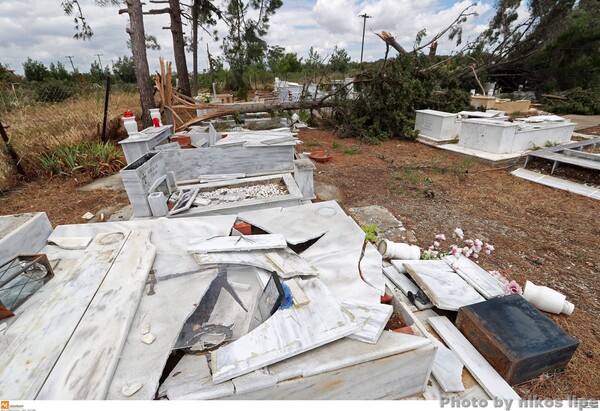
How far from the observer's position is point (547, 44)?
39.7 feet

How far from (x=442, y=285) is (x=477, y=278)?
1.46 ft

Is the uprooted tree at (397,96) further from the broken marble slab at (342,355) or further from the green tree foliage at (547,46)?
the broken marble slab at (342,355)

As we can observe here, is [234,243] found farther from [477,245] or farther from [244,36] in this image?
[244,36]

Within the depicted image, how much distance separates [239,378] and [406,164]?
6390mm

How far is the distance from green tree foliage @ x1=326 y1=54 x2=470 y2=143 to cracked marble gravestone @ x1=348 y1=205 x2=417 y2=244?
486 cm

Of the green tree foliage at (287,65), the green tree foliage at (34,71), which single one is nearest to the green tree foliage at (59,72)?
the green tree foliage at (34,71)

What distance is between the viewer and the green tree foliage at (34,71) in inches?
883

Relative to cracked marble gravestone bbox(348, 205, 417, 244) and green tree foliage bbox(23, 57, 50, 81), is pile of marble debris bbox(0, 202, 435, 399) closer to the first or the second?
cracked marble gravestone bbox(348, 205, 417, 244)

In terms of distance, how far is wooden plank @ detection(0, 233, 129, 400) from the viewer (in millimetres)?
1220

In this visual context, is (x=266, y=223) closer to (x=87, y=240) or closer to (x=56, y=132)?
(x=87, y=240)

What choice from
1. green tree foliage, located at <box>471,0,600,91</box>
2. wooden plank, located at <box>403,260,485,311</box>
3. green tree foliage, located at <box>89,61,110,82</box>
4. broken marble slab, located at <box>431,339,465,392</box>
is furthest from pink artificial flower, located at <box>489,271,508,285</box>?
green tree foliage, located at <box>89,61,110,82</box>

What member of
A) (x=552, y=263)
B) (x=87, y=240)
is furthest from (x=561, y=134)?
(x=87, y=240)

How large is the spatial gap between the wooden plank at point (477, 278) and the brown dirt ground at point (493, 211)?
41 cm

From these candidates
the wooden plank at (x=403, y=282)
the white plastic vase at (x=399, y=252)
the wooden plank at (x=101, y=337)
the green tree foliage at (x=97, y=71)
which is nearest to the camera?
the wooden plank at (x=101, y=337)
